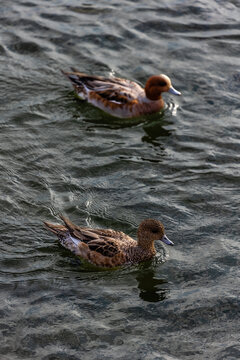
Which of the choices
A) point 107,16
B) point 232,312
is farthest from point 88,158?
point 107,16

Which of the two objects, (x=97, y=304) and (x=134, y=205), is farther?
(x=134, y=205)

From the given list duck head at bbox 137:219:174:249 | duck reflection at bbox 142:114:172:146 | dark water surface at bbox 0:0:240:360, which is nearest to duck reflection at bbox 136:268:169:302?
dark water surface at bbox 0:0:240:360

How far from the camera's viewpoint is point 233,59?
15.5 meters

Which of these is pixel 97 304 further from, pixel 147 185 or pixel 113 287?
pixel 147 185

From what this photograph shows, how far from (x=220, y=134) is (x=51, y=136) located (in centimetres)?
304

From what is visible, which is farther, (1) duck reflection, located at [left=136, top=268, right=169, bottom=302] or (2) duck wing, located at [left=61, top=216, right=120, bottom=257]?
(2) duck wing, located at [left=61, top=216, right=120, bottom=257]

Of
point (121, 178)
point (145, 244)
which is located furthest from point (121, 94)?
point (145, 244)

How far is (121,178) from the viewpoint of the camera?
11672 mm

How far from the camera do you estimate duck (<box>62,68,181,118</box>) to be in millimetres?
13820

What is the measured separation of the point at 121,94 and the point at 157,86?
2.34ft

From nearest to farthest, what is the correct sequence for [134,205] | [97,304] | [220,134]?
[97,304]
[134,205]
[220,134]

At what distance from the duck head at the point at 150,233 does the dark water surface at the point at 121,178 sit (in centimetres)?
32

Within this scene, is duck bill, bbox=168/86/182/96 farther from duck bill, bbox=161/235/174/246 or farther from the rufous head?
duck bill, bbox=161/235/174/246

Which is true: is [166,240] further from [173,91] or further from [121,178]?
[173,91]
